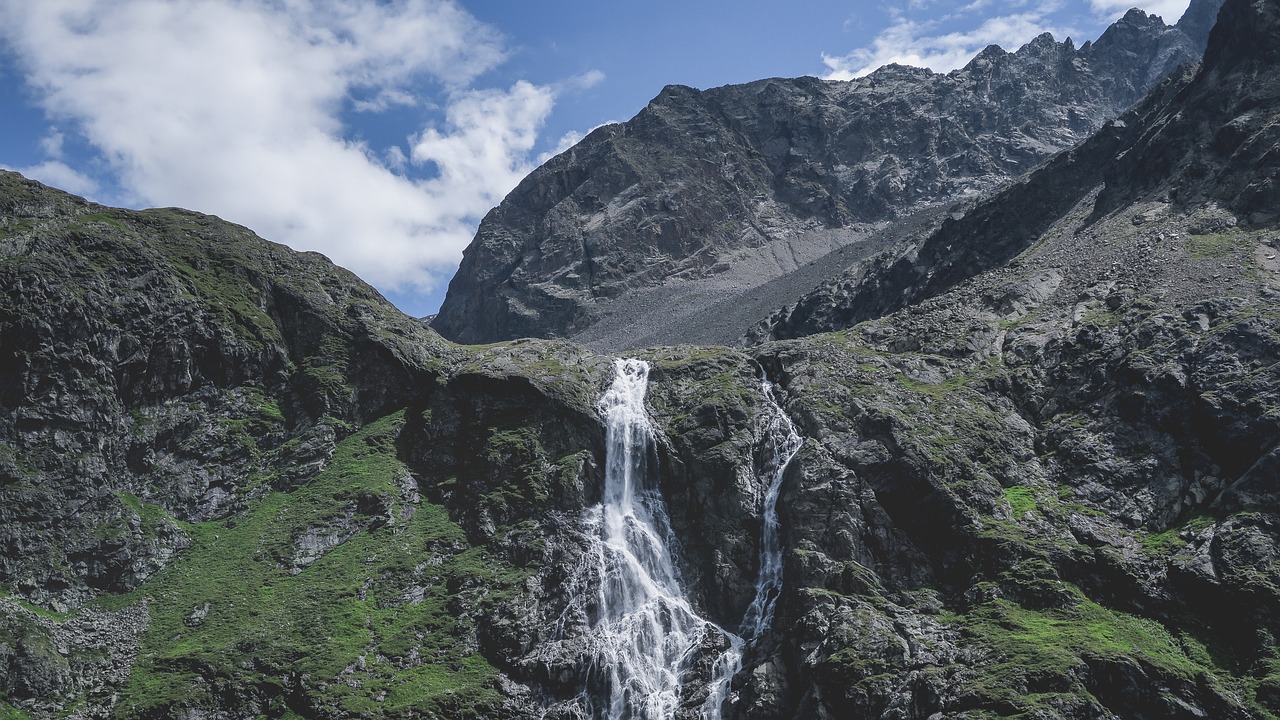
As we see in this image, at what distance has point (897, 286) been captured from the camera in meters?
127

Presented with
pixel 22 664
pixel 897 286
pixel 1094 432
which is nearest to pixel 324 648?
pixel 22 664

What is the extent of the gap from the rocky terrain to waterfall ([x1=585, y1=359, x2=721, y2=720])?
1.00 metres

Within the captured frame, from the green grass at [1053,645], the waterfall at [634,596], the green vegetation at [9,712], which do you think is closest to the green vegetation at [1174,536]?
the green grass at [1053,645]

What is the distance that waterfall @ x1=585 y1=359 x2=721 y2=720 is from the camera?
168 ft

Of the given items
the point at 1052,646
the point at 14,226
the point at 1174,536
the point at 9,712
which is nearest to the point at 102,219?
the point at 14,226

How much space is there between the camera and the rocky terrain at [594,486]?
46781 mm

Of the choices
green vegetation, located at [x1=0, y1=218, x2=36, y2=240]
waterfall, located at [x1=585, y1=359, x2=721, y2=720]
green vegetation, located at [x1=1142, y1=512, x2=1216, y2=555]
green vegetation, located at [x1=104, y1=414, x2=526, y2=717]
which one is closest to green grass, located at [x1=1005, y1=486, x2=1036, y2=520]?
green vegetation, located at [x1=1142, y1=512, x2=1216, y2=555]

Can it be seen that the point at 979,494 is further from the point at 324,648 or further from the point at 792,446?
the point at 324,648

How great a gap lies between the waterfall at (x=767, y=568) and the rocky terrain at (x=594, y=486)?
35.5 inches

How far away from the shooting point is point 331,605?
179ft

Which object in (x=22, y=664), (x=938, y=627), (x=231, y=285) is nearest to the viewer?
(x=22, y=664)

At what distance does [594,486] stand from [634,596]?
9.83 metres

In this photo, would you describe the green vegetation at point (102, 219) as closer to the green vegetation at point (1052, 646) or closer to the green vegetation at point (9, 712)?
the green vegetation at point (9, 712)

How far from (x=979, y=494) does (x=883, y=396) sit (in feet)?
39.4
